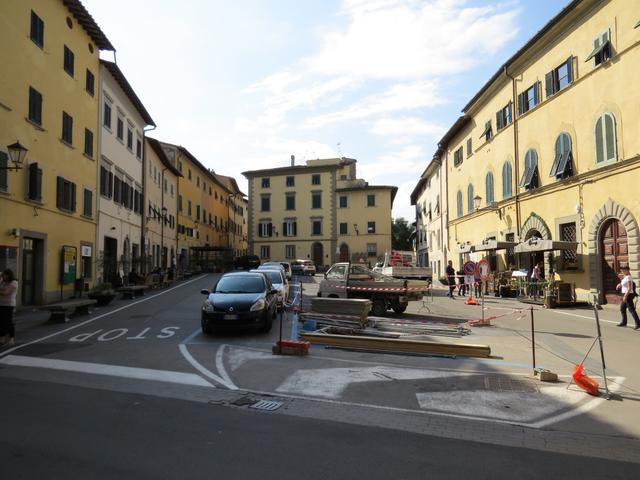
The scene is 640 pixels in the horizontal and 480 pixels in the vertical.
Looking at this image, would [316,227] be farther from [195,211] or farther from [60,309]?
[60,309]

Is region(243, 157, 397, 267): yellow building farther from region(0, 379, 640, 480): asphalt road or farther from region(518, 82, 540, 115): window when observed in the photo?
region(0, 379, 640, 480): asphalt road

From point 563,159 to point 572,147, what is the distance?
2.07 ft

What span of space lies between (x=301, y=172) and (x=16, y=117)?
4835 centimetres

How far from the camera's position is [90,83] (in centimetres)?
2498

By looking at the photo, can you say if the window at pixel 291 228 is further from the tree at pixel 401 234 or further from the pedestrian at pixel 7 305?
the pedestrian at pixel 7 305

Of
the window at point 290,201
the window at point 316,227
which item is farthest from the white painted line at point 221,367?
the window at point 290,201

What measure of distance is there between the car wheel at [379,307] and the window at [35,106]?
14837mm

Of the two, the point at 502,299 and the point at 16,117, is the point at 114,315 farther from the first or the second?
the point at 502,299

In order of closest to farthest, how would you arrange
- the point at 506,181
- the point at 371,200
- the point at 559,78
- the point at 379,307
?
the point at 379,307, the point at 559,78, the point at 506,181, the point at 371,200

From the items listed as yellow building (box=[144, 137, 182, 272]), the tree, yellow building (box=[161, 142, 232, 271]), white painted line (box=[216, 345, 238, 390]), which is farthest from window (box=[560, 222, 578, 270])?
the tree

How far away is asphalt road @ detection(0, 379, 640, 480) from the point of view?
13.8ft

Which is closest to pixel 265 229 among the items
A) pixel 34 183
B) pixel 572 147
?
pixel 34 183

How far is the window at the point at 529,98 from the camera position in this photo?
76.5ft

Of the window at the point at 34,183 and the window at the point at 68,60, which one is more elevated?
the window at the point at 68,60
